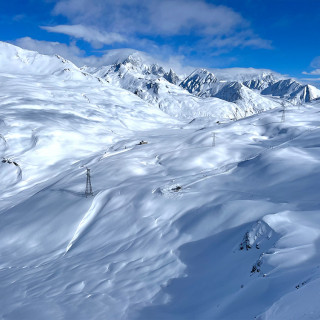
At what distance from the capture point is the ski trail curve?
14.6m

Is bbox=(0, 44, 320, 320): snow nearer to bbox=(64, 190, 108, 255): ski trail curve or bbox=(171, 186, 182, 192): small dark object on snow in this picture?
bbox=(64, 190, 108, 255): ski trail curve

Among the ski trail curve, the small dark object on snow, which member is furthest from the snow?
the small dark object on snow

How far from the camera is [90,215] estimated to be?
52.9 feet

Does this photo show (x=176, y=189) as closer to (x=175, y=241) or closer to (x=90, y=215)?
(x=175, y=241)

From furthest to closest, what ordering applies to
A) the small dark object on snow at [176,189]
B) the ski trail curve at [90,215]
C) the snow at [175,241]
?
1. the small dark object on snow at [176,189]
2. the ski trail curve at [90,215]
3. the snow at [175,241]

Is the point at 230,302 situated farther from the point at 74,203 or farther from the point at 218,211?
the point at 74,203

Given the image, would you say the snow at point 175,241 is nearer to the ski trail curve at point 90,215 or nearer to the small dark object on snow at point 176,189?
the ski trail curve at point 90,215

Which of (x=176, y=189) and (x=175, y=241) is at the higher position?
(x=176, y=189)

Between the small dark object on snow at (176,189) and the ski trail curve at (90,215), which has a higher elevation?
the small dark object on snow at (176,189)

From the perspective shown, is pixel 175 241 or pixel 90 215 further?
pixel 90 215

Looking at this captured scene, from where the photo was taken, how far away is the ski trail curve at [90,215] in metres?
14.6

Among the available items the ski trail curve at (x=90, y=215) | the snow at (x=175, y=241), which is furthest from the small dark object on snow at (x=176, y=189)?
the ski trail curve at (x=90, y=215)

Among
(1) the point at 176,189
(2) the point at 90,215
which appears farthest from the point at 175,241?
(2) the point at 90,215

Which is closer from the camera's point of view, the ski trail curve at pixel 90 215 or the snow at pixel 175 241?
the snow at pixel 175 241
